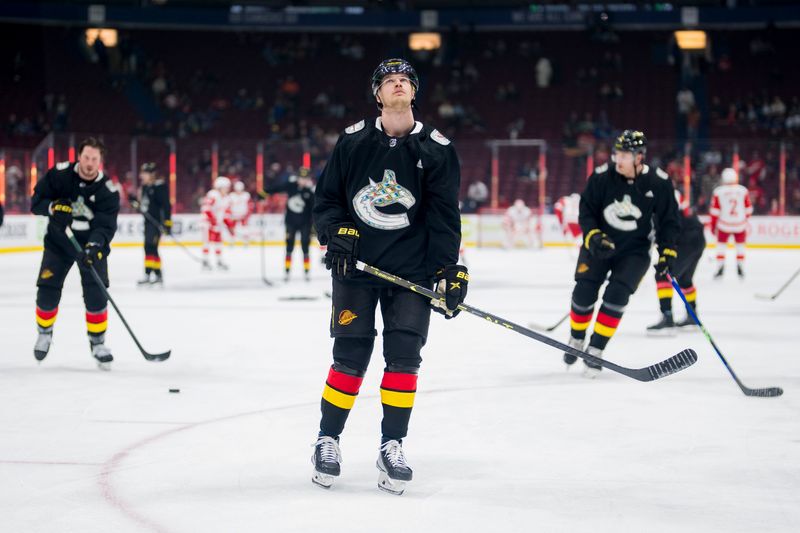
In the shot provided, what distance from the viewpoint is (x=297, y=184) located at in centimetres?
1248

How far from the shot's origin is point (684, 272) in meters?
8.19

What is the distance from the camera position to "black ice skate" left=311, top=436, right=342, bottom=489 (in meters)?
3.35

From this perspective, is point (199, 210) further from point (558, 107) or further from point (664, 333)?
point (664, 333)

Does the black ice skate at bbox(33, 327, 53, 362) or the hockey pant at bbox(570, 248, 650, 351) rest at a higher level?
the hockey pant at bbox(570, 248, 650, 351)

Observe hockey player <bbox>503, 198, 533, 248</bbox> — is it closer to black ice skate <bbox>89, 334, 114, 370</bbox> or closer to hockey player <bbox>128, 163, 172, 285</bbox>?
hockey player <bbox>128, 163, 172, 285</bbox>

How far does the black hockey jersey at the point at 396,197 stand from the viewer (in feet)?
11.1

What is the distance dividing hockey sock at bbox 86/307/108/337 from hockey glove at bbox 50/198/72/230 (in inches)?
20.0

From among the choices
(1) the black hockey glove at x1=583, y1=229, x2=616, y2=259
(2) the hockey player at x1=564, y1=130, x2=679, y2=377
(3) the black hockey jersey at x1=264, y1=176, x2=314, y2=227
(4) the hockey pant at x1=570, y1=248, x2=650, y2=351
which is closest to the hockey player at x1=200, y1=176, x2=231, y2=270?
(3) the black hockey jersey at x1=264, y1=176, x2=314, y2=227

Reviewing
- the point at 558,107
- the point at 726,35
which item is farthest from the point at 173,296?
the point at 726,35

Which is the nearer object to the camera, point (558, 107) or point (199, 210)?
point (199, 210)

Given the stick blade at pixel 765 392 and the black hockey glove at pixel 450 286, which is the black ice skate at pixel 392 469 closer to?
the black hockey glove at pixel 450 286

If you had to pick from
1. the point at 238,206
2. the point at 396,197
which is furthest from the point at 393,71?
the point at 238,206

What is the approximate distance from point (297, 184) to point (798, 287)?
5.59 m

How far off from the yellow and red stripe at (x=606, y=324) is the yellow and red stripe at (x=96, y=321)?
8.60 ft
